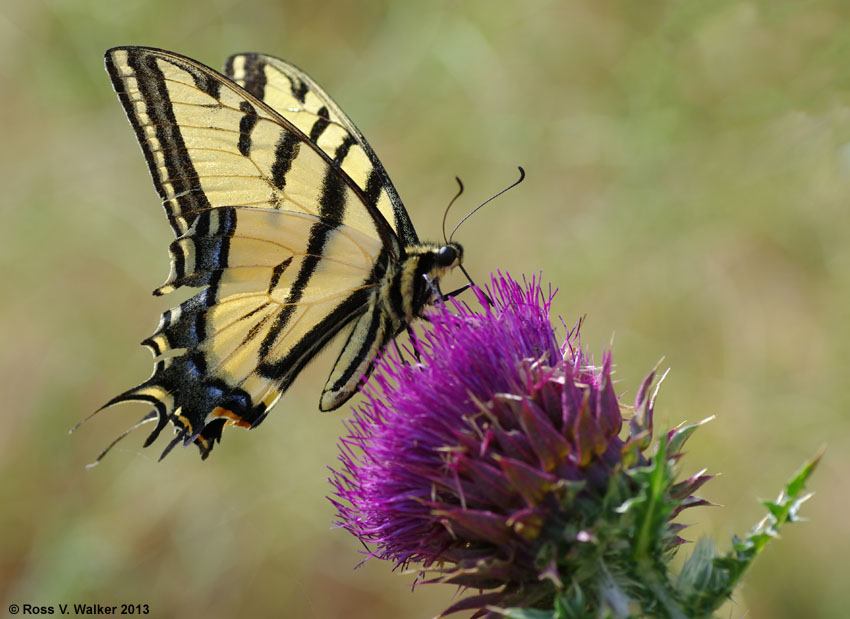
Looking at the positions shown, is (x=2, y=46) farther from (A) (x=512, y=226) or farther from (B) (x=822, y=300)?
(B) (x=822, y=300)

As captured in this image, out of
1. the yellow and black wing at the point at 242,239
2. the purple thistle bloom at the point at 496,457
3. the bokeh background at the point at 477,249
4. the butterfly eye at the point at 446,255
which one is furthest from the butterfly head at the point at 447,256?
the bokeh background at the point at 477,249

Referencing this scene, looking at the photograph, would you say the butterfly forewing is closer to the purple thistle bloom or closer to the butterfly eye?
the butterfly eye

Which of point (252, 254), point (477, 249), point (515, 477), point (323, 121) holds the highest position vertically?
point (477, 249)

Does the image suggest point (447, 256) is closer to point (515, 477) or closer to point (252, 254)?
point (252, 254)

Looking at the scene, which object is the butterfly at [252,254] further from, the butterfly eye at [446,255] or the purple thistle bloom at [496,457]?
the purple thistle bloom at [496,457]

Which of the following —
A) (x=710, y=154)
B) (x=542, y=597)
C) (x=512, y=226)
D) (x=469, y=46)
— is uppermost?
(x=469, y=46)

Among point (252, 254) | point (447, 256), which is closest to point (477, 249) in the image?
point (447, 256)

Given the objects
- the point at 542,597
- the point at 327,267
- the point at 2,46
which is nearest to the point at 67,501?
the point at 327,267
